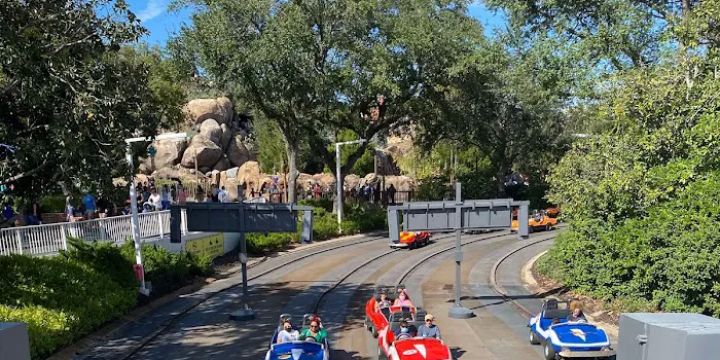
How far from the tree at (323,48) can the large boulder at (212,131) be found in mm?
26772

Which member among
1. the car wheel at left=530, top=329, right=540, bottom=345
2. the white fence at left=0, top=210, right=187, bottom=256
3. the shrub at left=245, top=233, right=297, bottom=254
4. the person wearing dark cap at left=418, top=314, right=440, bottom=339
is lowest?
the shrub at left=245, top=233, right=297, bottom=254

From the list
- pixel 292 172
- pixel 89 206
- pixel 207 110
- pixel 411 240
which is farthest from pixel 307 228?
pixel 207 110

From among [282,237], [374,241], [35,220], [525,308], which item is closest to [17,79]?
[35,220]

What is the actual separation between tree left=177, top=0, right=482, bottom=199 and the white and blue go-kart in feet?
63.9

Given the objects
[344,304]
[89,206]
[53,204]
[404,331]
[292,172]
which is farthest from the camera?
[292,172]

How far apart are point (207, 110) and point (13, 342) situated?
61254 mm

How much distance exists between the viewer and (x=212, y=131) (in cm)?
6350

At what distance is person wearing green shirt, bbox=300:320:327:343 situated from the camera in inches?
545

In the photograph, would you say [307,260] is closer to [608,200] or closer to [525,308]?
[525,308]

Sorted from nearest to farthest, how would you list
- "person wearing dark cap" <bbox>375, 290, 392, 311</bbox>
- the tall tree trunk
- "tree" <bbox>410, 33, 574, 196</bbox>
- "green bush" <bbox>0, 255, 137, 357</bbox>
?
"green bush" <bbox>0, 255, 137, 357</bbox>, "person wearing dark cap" <bbox>375, 290, 392, 311</bbox>, "tree" <bbox>410, 33, 574, 196</bbox>, the tall tree trunk

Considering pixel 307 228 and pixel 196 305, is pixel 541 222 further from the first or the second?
pixel 307 228

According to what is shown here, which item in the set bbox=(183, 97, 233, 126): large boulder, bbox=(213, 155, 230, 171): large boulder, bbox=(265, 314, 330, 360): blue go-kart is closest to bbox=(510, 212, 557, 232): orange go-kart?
bbox=(265, 314, 330, 360): blue go-kart

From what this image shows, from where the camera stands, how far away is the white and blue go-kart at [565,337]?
13422 millimetres

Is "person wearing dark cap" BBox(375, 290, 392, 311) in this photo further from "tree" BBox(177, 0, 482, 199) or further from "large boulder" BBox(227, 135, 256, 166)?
"large boulder" BBox(227, 135, 256, 166)
